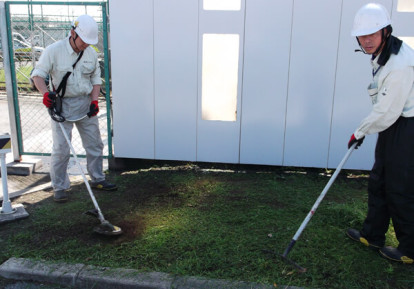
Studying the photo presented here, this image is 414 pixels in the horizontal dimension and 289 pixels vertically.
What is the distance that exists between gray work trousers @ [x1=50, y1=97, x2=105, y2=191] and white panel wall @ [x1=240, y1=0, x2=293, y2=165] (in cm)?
198

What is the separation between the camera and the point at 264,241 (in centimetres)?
341

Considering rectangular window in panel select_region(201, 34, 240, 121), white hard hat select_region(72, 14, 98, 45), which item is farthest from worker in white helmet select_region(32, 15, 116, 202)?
rectangular window in panel select_region(201, 34, 240, 121)

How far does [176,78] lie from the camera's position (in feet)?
16.9

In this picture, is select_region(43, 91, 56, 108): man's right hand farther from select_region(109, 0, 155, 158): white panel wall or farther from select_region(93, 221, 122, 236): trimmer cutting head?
select_region(93, 221, 122, 236): trimmer cutting head

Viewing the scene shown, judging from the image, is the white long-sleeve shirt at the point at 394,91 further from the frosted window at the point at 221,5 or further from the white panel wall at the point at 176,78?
the white panel wall at the point at 176,78

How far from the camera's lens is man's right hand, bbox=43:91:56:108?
13.0ft

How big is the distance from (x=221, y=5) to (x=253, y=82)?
1.11 metres

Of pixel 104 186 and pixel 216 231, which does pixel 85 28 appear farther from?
pixel 216 231

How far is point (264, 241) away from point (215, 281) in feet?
2.54

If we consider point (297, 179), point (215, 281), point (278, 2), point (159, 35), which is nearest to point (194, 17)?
point (159, 35)

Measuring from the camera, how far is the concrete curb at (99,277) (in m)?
2.79

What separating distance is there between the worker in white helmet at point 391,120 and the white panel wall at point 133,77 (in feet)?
9.76

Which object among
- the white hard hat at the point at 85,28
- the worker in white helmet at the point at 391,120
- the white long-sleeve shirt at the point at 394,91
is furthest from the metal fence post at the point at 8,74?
the white long-sleeve shirt at the point at 394,91

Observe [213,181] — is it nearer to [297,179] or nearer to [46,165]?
[297,179]
